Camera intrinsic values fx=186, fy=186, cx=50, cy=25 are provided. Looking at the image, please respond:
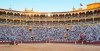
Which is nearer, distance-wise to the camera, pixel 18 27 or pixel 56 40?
pixel 56 40

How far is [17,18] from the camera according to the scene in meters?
59.4

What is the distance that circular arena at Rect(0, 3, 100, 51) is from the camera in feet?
150

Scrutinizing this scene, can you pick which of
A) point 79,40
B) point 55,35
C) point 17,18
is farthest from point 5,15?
point 79,40

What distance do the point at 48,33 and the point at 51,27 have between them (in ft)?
18.3

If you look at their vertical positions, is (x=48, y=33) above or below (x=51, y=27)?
below

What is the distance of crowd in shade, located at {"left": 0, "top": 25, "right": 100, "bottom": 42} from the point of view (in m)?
45.7

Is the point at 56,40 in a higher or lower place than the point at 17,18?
lower

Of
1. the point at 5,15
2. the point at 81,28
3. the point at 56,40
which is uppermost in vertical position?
the point at 5,15

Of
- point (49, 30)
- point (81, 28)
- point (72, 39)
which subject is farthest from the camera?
point (49, 30)

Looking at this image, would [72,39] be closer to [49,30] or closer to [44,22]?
[49,30]

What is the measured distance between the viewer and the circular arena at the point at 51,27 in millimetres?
45750

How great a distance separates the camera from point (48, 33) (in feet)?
177

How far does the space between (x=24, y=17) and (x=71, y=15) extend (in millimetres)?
15453

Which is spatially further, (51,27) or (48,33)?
(51,27)
